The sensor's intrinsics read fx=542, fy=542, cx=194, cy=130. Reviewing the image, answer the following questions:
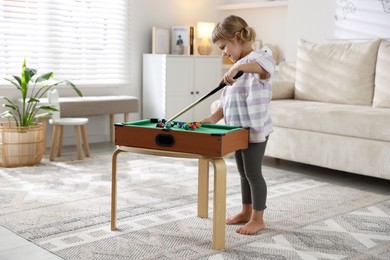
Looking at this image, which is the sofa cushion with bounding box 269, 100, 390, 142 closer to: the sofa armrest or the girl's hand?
the sofa armrest

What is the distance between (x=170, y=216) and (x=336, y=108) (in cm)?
152

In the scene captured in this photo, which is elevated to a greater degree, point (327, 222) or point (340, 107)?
point (340, 107)

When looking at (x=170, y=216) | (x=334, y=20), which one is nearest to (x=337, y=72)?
(x=334, y=20)

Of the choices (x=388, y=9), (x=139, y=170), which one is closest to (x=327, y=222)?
(x=139, y=170)

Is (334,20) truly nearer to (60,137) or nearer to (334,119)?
(334,119)

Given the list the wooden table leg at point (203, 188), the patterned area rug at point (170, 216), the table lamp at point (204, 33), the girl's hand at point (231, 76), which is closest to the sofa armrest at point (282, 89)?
the patterned area rug at point (170, 216)

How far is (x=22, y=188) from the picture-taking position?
10.3ft

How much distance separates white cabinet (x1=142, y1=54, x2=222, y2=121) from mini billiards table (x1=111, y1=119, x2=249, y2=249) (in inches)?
107

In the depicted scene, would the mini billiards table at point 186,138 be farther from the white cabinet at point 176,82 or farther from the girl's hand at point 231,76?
the white cabinet at point 176,82

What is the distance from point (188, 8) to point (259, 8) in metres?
0.73

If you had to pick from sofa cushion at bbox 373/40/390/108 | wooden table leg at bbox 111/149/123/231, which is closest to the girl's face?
wooden table leg at bbox 111/149/123/231

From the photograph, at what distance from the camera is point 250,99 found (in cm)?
233

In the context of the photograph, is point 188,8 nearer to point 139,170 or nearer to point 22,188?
point 139,170

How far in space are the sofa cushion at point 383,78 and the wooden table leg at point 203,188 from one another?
1751mm
